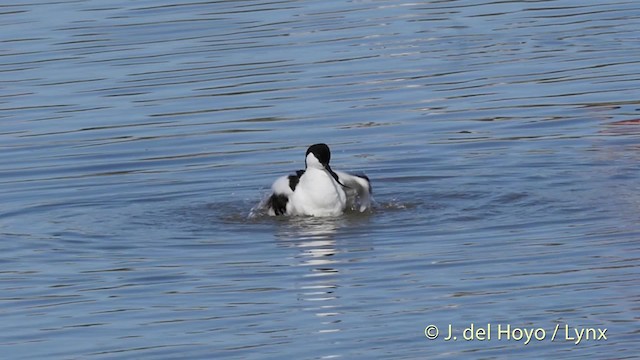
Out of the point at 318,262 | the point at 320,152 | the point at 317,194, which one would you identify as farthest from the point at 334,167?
the point at 318,262

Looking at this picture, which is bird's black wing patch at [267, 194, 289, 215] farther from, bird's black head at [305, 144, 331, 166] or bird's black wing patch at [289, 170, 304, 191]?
bird's black head at [305, 144, 331, 166]

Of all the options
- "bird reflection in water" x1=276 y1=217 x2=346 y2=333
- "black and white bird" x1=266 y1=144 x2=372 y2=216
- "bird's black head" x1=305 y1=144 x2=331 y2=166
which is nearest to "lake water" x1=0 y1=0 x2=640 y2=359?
"bird reflection in water" x1=276 y1=217 x2=346 y2=333

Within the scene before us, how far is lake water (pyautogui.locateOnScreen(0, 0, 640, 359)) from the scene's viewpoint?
440 inches

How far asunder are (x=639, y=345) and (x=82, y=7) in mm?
16205

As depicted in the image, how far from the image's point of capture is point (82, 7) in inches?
1001

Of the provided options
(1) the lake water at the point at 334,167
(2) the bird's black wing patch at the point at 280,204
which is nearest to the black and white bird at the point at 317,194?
(2) the bird's black wing patch at the point at 280,204

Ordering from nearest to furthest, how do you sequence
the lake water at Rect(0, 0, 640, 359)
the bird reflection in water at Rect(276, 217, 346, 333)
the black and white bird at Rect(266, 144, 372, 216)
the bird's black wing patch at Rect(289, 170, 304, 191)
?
the lake water at Rect(0, 0, 640, 359), the bird reflection in water at Rect(276, 217, 346, 333), the black and white bird at Rect(266, 144, 372, 216), the bird's black wing patch at Rect(289, 170, 304, 191)

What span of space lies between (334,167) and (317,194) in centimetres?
211

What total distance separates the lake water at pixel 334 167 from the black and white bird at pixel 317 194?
169mm

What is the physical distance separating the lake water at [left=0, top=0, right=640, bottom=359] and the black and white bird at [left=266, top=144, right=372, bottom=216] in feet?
0.56

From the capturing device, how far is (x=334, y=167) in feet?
55.7

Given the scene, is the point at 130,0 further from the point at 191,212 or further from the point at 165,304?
the point at 165,304

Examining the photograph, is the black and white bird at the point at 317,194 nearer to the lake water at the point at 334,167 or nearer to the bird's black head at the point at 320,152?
the bird's black head at the point at 320,152

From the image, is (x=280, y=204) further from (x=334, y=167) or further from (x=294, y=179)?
(x=334, y=167)
